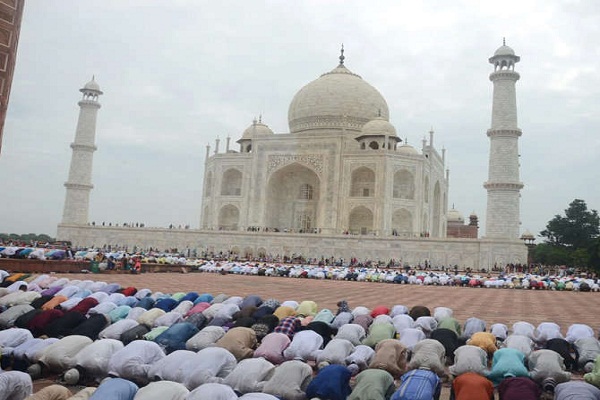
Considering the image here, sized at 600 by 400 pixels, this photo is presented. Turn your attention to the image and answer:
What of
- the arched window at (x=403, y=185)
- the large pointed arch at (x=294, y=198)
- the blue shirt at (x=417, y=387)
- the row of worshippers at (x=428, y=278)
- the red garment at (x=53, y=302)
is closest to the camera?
the blue shirt at (x=417, y=387)

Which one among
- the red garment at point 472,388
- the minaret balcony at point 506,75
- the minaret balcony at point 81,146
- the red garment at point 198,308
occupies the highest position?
the minaret balcony at point 506,75

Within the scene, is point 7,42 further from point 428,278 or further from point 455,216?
point 455,216

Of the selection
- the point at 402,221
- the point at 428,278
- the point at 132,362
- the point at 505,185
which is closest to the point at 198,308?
the point at 132,362

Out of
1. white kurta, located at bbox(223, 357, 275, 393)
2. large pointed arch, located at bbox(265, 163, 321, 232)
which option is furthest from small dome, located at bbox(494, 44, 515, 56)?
white kurta, located at bbox(223, 357, 275, 393)

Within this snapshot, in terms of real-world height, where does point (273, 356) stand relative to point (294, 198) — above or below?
below

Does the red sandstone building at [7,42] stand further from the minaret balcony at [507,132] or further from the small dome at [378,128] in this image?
the small dome at [378,128]

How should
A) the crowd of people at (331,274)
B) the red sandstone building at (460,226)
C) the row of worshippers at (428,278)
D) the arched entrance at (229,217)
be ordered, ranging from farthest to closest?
the red sandstone building at (460,226), the arched entrance at (229,217), the row of worshippers at (428,278), the crowd of people at (331,274)

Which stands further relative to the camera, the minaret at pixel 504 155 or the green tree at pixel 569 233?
the green tree at pixel 569 233

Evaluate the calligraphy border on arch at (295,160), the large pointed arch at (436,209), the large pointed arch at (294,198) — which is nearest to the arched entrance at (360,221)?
the large pointed arch at (294,198)
